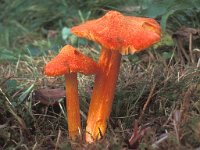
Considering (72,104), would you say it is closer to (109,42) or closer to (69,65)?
(69,65)

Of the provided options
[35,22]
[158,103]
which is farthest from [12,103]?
[35,22]

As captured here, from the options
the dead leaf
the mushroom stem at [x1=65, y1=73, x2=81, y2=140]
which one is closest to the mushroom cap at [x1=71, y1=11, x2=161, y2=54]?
the mushroom stem at [x1=65, y1=73, x2=81, y2=140]

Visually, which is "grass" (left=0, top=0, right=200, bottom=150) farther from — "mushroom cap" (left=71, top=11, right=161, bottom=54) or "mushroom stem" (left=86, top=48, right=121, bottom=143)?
"mushroom cap" (left=71, top=11, right=161, bottom=54)

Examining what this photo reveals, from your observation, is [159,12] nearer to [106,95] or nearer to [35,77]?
[35,77]

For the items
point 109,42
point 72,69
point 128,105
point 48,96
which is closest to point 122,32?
point 109,42

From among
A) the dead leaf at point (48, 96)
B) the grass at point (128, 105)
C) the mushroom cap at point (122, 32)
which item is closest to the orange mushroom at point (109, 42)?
the mushroom cap at point (122, 32)

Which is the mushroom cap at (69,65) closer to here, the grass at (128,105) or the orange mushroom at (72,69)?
the orange mushroom at (72,69)
